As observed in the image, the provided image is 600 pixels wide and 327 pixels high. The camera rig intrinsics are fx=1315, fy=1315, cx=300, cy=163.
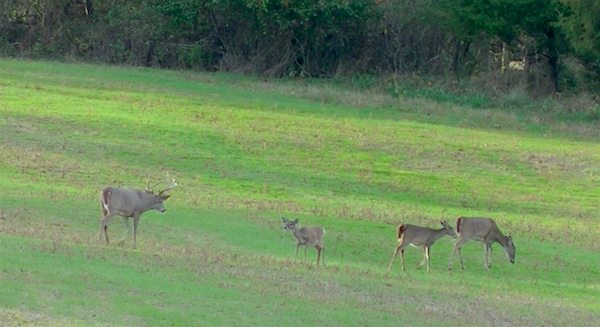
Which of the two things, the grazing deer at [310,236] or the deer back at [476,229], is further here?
the deer back at [476,229]

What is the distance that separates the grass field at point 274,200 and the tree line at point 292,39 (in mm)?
3668

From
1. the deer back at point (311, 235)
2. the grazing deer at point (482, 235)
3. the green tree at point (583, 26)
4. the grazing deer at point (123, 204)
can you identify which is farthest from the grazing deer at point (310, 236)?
the green tree at point (583, 26)

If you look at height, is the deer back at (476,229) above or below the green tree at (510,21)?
below

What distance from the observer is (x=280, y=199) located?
2847 centimetres

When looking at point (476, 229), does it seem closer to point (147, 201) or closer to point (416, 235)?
point (416, 235)

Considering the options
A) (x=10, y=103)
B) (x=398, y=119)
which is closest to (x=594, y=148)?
(x=398, y=119)

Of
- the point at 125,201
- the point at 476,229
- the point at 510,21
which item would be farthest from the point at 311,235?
the point at 510,21

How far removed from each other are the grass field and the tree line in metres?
3.67

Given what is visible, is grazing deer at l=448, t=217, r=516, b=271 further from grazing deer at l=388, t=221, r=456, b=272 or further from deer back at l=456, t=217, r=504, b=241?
grazing deer at l=388, t=221, r=456, b=272

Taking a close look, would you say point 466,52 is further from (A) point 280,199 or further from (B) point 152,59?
(A) point 280,199

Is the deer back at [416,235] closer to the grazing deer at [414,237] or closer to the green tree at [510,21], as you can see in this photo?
the grazing deer at [414,237]

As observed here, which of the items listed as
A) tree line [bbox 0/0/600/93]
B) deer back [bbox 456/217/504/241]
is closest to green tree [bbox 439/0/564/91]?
tree line [bbox 0/0/600/93]

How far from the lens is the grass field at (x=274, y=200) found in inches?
678

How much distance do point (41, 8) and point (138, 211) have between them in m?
→ 38.4
